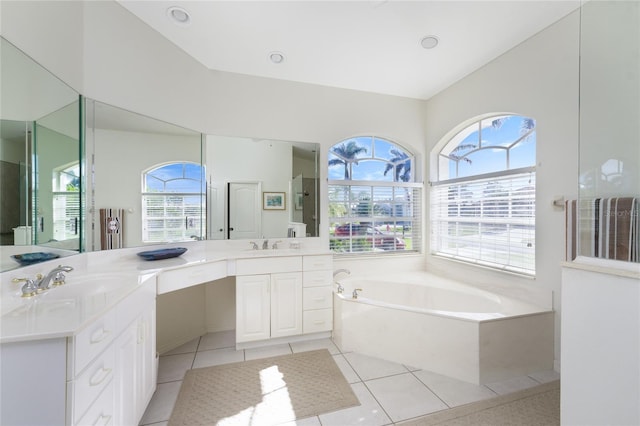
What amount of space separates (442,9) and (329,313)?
276 centimetres

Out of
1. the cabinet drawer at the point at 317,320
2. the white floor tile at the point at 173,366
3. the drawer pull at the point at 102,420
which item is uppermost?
the drawer pull at the point at 102,420

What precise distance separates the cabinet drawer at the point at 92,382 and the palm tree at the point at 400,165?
10.3 feet

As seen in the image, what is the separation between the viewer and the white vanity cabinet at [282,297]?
229 centimetres

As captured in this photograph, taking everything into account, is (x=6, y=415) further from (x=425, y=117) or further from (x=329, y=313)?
(x=425, y=117)

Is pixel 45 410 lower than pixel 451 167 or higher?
lower

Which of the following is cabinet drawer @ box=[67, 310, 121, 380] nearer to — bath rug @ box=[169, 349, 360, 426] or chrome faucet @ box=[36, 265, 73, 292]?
chrome faucet @ box=[36, 265, 73, 292]

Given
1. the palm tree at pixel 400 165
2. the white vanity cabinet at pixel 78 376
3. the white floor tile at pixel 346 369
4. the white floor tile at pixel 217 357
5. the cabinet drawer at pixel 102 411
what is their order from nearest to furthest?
the white vanity cabinet at pixel 78 376 → the cabinet drawer at pixel 102 411 → the white floor tile at pixel 346 369 → the white floor tile at pixel 217 357 → the palm tree at pixel 400 165

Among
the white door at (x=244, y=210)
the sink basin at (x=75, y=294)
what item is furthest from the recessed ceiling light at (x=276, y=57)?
the sink basin at (x=75, y=294)

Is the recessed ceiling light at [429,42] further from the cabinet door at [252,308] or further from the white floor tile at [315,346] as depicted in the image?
the white floor tile at [315,346]

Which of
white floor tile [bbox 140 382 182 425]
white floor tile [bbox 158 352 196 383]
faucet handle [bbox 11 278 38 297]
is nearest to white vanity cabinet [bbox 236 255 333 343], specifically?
white floor tile [bbox 158 352 196 383]

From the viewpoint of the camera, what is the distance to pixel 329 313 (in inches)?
98.8

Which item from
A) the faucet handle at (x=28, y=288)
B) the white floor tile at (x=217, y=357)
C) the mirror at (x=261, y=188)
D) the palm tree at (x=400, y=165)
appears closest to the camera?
the faucet handle at (x=28, y=288)

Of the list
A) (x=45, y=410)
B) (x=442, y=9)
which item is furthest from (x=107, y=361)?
(x=442, y=9)

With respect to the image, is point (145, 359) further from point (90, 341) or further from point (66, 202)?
point (66, 202)
